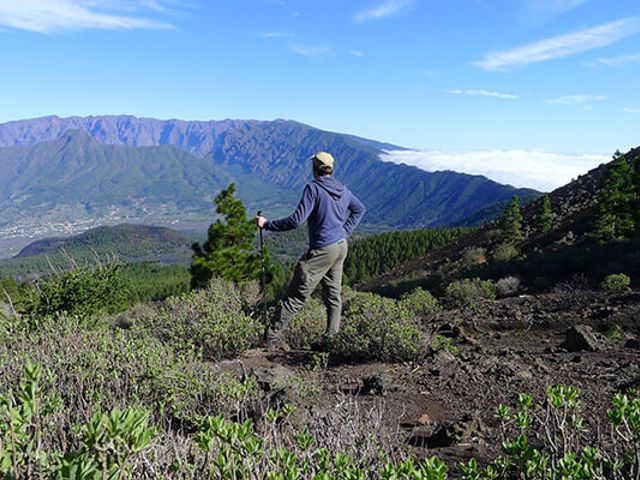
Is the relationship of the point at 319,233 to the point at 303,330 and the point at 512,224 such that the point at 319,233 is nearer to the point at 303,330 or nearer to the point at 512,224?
the point at 303,330

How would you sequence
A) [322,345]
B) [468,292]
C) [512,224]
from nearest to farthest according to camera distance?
[322,345]
[468,292]
[512,224]

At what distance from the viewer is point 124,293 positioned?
10.4m

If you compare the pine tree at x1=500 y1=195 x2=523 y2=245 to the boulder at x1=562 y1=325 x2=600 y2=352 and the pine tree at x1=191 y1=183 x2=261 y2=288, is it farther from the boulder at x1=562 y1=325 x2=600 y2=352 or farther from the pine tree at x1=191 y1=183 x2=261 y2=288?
the boulder at x1=562 y1=325 x2=600 y2=352

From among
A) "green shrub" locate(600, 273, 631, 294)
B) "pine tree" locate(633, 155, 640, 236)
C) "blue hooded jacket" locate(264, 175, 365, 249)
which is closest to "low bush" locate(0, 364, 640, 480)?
"blue hooded jacket" locate(264, 175, 365, 249)

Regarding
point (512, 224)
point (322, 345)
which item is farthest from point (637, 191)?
point (322, 345)

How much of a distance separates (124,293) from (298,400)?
7.29 m

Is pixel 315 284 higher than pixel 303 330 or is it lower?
higher

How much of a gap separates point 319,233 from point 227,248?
27.9m

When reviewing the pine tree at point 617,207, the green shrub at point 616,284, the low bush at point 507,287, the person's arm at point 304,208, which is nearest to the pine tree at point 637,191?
the pine tree at point 617,207

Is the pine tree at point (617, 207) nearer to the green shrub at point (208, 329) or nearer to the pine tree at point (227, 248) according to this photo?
the pine tree at point (227, 248)

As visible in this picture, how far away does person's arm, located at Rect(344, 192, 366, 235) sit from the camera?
6371 millimetres

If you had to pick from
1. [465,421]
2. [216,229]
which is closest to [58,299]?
[465,421]

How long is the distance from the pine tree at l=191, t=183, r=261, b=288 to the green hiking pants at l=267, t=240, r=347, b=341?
26.3m

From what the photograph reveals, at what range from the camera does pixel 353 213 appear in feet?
22.0
